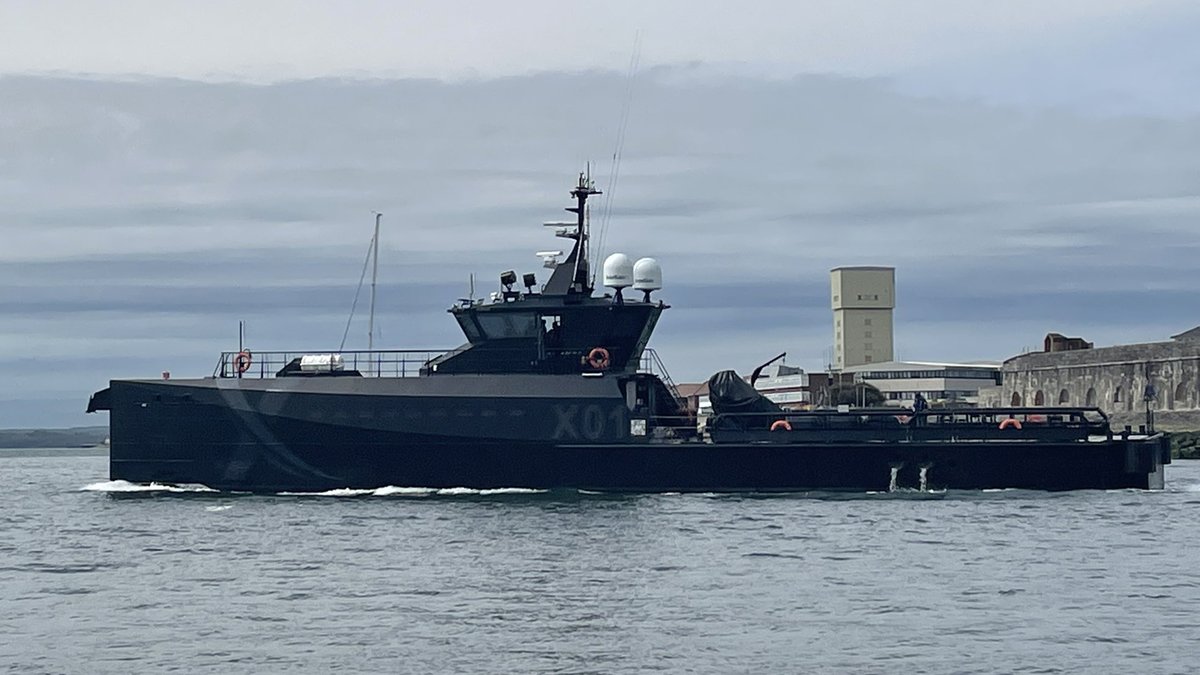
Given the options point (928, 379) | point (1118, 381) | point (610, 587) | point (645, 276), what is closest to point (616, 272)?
point (645, 276)

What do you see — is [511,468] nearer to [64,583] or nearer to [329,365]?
[329,365]

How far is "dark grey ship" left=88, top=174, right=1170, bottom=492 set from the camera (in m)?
37.6

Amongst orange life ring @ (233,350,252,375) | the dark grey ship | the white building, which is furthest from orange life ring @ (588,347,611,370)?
the white building

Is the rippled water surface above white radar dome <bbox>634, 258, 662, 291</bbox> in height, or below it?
below

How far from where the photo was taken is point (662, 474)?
123ft

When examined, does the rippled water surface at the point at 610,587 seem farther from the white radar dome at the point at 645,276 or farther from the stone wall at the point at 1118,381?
the stone wall at the point at 1118,381

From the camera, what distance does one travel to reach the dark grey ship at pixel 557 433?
123 feet

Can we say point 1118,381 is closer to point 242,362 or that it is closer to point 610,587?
point 242,362

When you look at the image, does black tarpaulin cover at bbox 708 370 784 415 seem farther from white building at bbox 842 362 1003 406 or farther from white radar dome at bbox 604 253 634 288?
white building at bbox 842 362 1003 406

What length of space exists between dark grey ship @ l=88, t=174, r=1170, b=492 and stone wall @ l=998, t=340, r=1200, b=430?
49.5 m

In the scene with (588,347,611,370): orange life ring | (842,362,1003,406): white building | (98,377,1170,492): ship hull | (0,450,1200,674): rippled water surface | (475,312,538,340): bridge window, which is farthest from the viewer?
(842,362,1003,406): white building

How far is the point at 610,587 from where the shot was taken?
22.5 meters

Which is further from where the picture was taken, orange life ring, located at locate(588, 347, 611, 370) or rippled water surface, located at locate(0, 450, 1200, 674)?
orange life ring, located at locate(588, 347, 611, 370)

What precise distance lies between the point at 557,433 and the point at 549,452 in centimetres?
47
